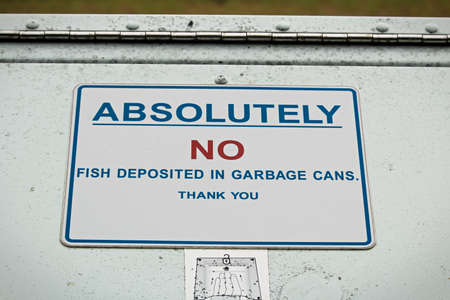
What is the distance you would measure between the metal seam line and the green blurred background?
0.11 m

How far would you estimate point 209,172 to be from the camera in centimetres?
120

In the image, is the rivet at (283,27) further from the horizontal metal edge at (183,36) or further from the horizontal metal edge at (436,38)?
the horizontal metal edge at (436,38)

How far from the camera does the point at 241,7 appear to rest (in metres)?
1.48

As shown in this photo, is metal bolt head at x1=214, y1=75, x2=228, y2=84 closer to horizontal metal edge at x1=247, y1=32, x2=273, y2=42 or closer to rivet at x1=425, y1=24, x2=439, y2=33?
horizontal metal edge at x1=247, y1=32, x2=273, y2=42

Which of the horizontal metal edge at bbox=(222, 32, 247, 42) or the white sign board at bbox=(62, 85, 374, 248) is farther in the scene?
the horizontal metal edge at bbox=(222, 32, 247, 42)

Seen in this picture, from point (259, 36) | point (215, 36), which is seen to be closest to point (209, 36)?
point (215, 36)

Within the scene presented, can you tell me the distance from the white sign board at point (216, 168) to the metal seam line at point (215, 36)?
14 cm

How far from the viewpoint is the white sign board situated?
1142 millimetres

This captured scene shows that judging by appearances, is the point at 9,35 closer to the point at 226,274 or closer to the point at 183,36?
the point at 183,36

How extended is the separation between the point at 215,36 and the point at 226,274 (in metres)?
0.60

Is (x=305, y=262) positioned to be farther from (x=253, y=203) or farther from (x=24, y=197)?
(x=24, y=197)

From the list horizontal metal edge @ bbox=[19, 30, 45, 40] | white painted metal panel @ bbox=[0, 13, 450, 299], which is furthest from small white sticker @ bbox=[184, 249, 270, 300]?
horizontal metal edge @ bbox=[19, 30, 45, 40]

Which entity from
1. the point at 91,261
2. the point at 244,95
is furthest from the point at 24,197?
the point at 244,95

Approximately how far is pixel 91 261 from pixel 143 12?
702 mm
